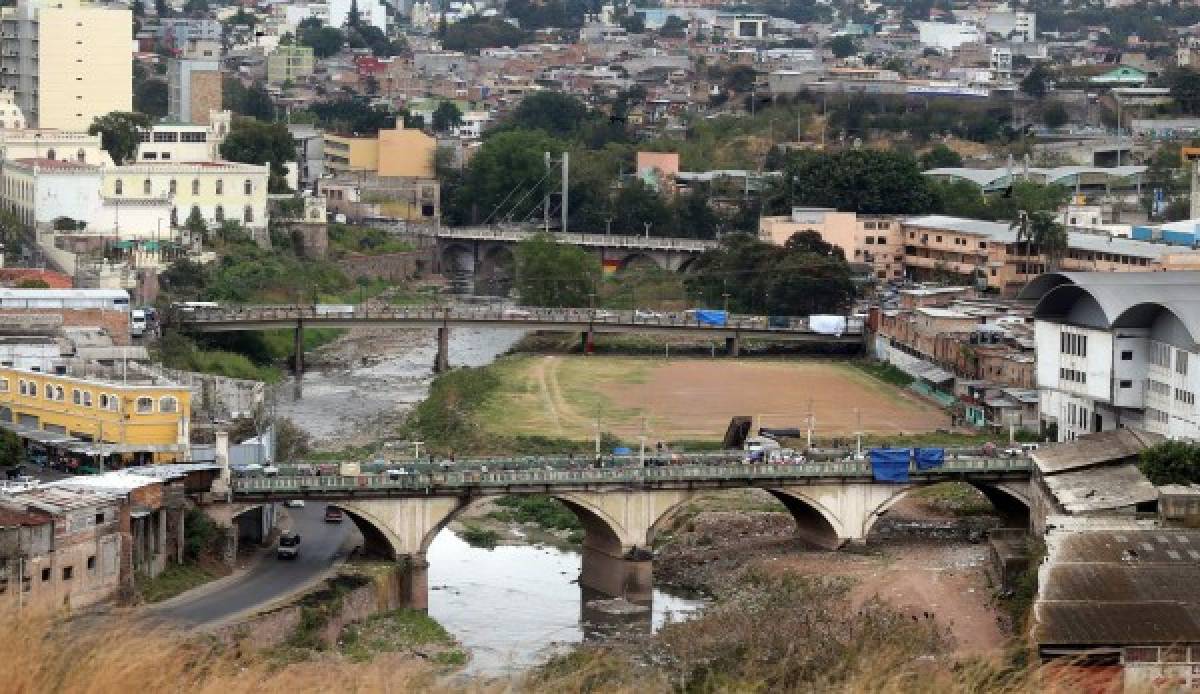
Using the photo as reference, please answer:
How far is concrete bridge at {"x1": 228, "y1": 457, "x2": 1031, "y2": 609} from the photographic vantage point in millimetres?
40781

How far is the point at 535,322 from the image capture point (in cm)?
6906

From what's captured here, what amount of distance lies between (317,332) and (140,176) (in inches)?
274

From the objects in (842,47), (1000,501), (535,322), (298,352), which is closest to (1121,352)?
(1000,501)

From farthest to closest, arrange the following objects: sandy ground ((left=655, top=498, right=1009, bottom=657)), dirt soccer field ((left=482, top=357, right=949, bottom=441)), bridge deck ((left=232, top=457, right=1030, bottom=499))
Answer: dirt soccer field ((left=482, top=357, right=949, bottom=441))
bridge deck ((left=232, top=457, right=1030, bottom=499))
sandy ground ((left=655, top=498, right=1009, bottom=657))

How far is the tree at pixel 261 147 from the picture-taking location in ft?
282

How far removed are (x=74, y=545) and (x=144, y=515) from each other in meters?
1.95

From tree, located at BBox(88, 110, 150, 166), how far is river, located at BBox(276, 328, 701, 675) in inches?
767

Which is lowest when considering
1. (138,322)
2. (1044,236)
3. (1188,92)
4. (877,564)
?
(877,564)

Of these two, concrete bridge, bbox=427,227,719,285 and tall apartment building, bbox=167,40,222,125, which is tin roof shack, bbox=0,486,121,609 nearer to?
concrete bridge, bbox=427,227,719,285

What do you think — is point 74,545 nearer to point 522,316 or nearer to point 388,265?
point 522,316

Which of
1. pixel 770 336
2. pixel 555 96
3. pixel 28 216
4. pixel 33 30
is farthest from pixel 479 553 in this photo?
pixel 555 96

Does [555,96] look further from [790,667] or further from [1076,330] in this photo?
[790,667]

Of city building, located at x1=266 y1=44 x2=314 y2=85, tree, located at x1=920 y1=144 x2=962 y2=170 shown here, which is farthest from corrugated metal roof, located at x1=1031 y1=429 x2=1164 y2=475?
city building, located at x1=266 y1=44 x2=314 y2=85

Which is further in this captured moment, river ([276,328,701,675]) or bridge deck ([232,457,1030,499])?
bridge deck ([232,457,1030,499])
